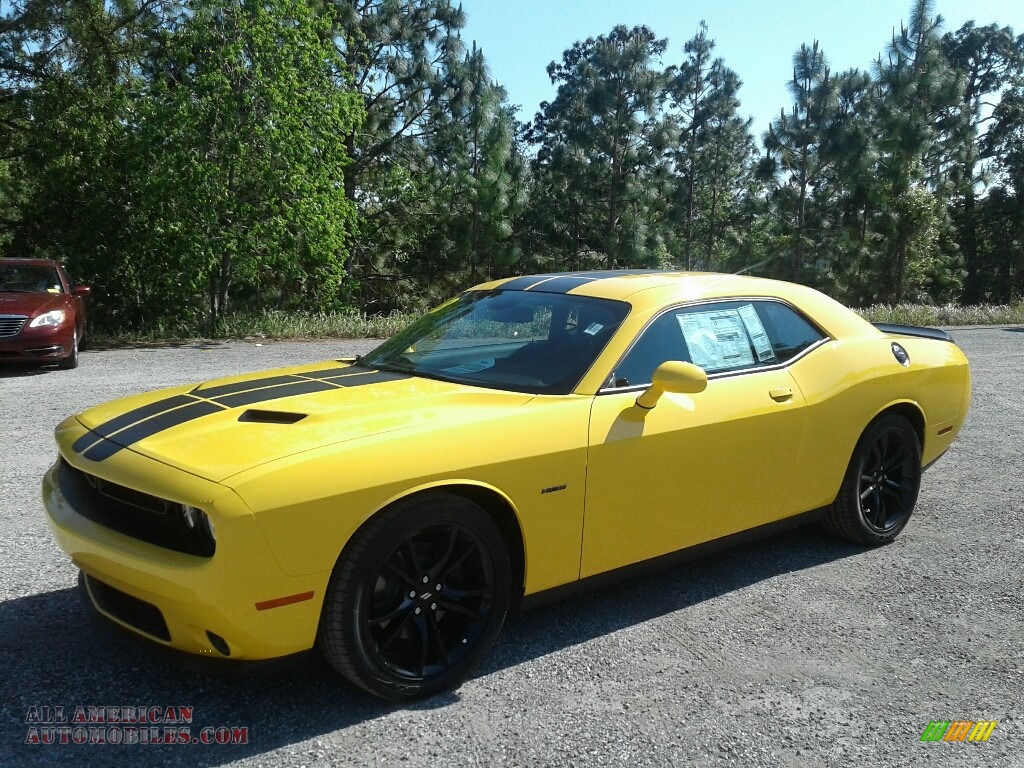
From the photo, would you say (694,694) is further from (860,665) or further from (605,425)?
(605,425)

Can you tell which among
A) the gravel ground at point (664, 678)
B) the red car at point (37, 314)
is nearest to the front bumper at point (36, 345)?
the red car at point (37, 314)

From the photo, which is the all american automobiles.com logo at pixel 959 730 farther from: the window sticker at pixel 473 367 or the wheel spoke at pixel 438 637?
the window sticker at pixel 473 367

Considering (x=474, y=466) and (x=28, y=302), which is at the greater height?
(x=474, y=466)

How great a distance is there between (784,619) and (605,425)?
1253 mm

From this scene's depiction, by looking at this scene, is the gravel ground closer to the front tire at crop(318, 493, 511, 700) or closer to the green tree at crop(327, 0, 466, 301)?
the front tire at crop(318, 493, 511, 700)

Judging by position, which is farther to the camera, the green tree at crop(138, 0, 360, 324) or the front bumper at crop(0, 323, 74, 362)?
the green tree at crop(138, 0, 360, 324)

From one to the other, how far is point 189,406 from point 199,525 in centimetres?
85

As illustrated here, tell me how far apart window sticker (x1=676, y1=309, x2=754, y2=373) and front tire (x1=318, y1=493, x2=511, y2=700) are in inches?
55.9

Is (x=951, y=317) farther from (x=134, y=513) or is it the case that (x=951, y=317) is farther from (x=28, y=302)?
(x=134, y=513)

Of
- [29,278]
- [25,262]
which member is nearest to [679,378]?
[29,278]

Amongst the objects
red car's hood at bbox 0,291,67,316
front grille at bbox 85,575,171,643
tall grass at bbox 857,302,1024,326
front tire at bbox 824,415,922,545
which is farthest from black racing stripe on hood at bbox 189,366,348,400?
tall grass at bbox 857,302,1024,326

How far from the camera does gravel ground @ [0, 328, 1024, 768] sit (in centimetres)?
275

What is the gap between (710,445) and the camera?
377 cm

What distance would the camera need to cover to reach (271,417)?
10.3 ft
